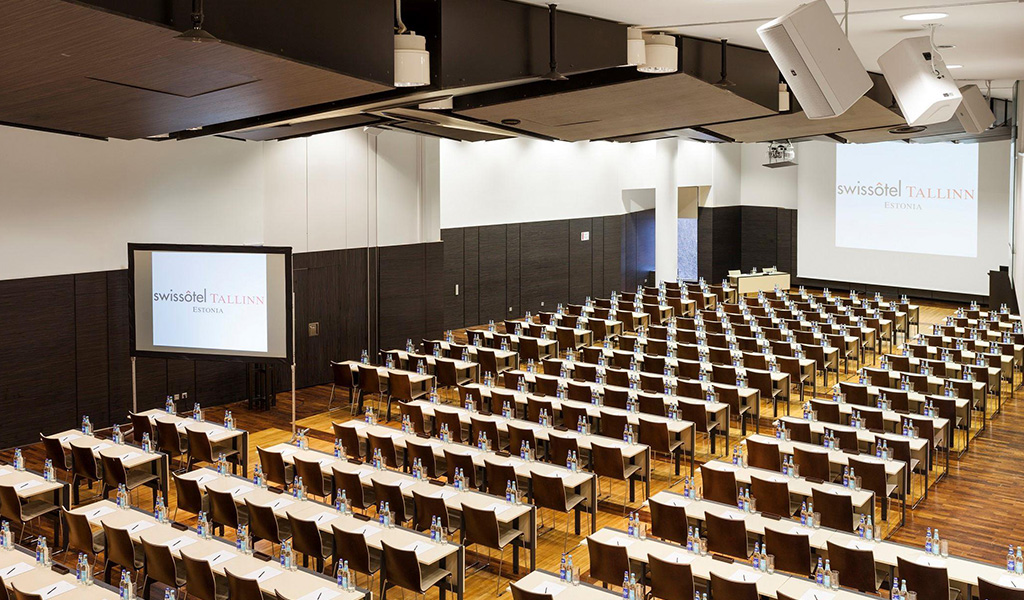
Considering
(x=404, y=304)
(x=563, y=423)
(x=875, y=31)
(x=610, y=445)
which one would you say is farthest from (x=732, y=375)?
(x=404, y=304)

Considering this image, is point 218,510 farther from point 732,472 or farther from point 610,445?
point 732,472

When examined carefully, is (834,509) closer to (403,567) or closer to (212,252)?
(403,567)

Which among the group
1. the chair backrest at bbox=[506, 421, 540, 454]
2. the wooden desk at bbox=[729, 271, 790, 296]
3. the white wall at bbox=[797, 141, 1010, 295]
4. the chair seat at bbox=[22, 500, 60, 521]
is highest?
the white wall at bbox=[797, 141, 1010, 295]

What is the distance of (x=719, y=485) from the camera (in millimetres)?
8469

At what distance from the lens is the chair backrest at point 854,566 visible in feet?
21.4

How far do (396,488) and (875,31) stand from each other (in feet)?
19.1

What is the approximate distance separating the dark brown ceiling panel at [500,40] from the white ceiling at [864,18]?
15 centimetres

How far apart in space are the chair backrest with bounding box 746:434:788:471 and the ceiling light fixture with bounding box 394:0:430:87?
204 inches

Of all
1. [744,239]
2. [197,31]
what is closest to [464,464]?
[197,31]

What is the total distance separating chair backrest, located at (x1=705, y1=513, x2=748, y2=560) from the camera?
7.19 metres

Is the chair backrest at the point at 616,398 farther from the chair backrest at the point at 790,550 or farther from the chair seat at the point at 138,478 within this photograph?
the chair seat at the point at 138,478

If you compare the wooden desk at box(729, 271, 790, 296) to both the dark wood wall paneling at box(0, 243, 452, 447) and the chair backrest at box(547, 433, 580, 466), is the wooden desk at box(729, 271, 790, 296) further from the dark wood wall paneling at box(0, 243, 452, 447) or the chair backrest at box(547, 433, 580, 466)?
the chair backrest at box(547, 433, 580, 466)

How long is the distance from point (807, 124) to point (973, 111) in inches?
103

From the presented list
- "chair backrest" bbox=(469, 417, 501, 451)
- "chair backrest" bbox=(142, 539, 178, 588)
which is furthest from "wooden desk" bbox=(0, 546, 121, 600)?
"chair backrest" bbox=(469, 417, 501, 451)
